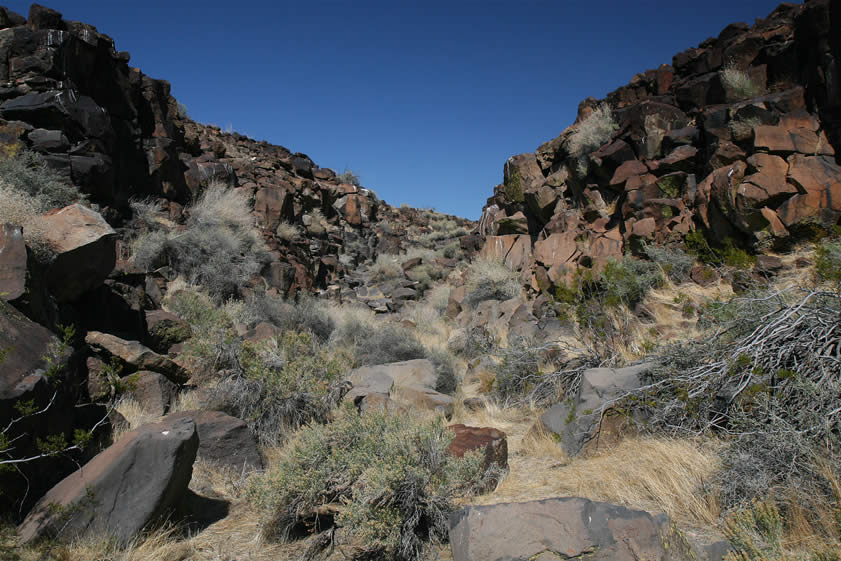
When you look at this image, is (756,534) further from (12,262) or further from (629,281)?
(629,281)

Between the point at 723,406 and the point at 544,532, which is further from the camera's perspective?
the point at 723,406

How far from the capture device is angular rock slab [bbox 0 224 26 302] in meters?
3.82

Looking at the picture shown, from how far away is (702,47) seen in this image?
11711 mm

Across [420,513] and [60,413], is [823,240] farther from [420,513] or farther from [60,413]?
[60,413]

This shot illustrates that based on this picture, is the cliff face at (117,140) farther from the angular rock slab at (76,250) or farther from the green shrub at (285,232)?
the angular rock slab at (76,250)

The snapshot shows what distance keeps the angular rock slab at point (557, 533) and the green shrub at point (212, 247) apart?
9.33 meters

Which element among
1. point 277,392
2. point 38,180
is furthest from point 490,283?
point 38,180

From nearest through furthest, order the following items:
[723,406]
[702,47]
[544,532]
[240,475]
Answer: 1. [544,532]
2. [723,406]
3. [240,475]
4. [702,47]

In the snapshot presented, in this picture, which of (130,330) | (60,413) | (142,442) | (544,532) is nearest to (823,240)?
(544,532)

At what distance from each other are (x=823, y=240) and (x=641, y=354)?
3.34m

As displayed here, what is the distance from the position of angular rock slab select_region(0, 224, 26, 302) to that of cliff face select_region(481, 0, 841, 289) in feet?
31.1

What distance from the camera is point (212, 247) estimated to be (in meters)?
11.7

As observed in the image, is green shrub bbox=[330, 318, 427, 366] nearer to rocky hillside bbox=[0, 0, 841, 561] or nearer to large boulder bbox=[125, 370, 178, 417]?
rocky hillside bbox=[0, 0, 841, 561]

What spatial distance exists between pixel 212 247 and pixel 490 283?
765cm
